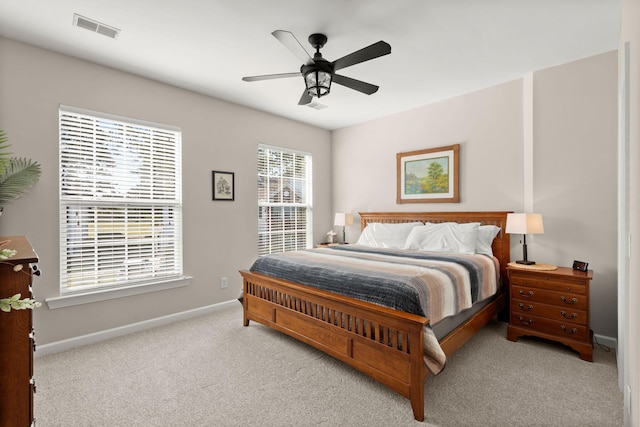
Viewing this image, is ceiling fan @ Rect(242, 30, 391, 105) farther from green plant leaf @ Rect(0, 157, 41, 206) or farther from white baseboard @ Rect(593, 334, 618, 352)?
white baseboard @ Rect(593, 334, 618, 352)

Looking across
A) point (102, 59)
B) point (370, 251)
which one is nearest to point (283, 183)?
point (370, 251)

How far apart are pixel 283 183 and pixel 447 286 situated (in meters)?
3.15

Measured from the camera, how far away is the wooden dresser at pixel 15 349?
3.28 ft

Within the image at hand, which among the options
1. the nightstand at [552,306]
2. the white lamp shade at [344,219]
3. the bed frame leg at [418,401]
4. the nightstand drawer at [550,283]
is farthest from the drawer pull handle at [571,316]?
the white lamp shade at [344,219]

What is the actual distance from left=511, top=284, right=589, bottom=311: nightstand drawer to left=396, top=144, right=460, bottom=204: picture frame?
143cm

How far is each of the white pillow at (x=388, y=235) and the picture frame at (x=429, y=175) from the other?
1.47ft

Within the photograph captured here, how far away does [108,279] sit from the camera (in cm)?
323

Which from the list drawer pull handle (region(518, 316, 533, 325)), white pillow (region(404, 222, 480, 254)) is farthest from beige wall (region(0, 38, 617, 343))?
drawer pull handle (region(518, 316, 533, 325))

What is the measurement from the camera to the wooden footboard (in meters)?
1.98

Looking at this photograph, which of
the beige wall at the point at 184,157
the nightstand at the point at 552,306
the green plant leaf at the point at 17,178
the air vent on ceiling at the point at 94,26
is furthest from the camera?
the beige wall at the point at 184,157

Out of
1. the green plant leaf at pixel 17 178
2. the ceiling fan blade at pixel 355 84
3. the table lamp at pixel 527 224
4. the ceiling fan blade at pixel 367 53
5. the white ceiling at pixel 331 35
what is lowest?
the table lamp at pixel 527 224

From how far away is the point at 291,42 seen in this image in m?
2.16

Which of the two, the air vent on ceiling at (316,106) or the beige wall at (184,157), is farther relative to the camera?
the air vent on ceiling at (316,106)

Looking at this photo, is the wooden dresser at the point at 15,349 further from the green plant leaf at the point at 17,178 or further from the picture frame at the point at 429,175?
the picture frame at the point at 429,175
